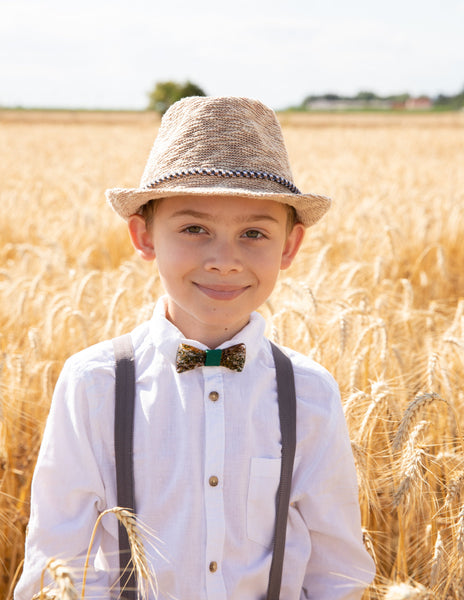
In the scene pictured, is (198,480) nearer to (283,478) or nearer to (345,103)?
(283,478)

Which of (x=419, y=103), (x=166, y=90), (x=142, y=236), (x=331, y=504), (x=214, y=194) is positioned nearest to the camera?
(x=214, y=194)

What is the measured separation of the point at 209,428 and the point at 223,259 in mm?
337

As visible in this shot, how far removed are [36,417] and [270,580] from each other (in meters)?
1.03

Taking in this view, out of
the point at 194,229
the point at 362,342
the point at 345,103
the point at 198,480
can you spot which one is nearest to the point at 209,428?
the point at 198,480

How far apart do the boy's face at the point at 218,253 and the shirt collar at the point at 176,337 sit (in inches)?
1.6

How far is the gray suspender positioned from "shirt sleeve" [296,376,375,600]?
2.0 inches

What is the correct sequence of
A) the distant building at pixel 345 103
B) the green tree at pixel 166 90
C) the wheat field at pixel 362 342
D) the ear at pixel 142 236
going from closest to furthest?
the ear at pixel 142 236, the wheat field at pixel 362 342, the green tree at pixel 166 90, the distant building at pixel 345 103

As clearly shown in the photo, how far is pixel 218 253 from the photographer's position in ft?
4.00

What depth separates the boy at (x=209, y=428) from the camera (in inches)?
47.8

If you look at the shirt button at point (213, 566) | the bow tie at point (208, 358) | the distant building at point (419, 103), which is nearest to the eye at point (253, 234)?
the bow tie at point (208, 358)

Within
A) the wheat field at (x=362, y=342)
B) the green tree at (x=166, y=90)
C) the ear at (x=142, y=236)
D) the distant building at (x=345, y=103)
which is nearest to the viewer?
the ear at (x=142, y=236)

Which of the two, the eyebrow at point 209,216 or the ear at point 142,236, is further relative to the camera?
the ear at point 142,236

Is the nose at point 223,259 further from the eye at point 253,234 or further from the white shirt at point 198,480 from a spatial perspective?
the white shirt at point 198,480

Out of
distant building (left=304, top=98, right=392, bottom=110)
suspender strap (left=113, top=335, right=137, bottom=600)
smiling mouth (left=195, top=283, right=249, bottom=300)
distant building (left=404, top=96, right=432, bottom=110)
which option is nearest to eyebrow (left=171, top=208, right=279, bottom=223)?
smiling mouth (left=195, top=283, right=249, bottom=300)
